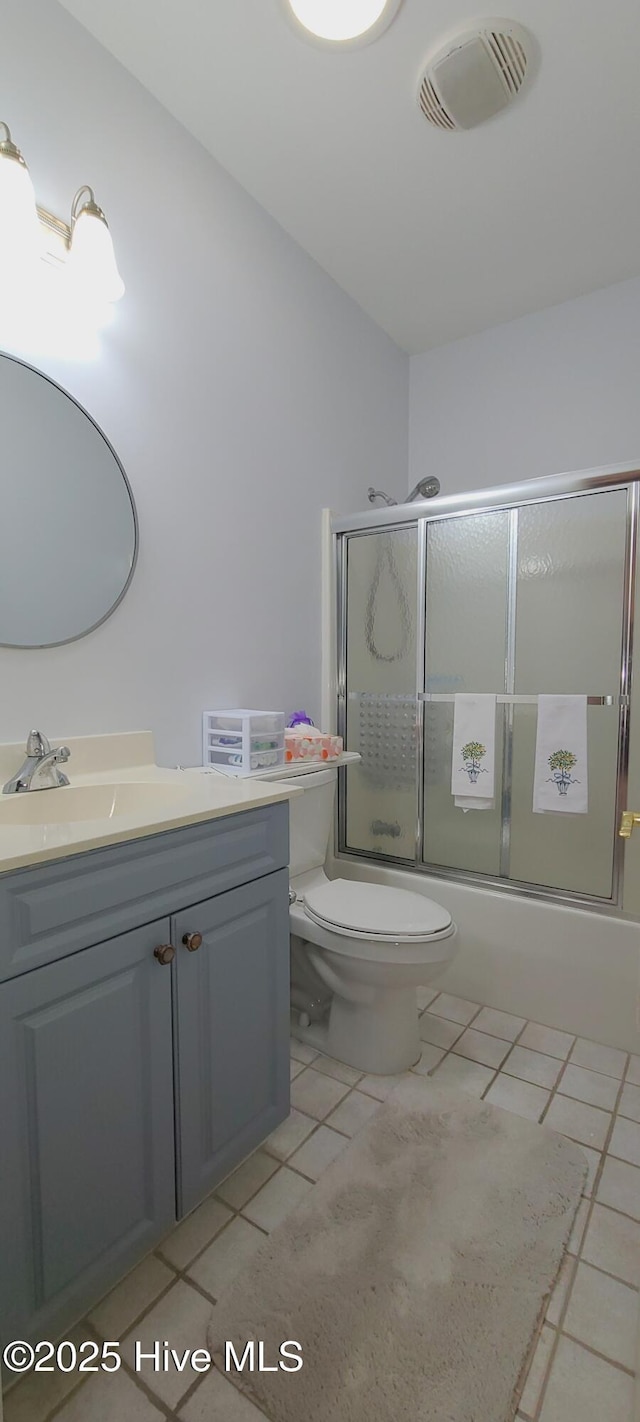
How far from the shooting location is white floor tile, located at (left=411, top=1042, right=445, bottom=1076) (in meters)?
1.67

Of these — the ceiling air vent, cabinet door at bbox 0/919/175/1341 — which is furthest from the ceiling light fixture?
cabinet door at bbox 0/919/175/1341

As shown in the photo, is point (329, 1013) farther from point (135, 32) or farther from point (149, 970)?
A: point (135, 32)

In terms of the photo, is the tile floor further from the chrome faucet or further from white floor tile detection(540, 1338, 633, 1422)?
the chrome faucet

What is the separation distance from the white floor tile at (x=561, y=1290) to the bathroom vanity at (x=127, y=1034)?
59 centimetres

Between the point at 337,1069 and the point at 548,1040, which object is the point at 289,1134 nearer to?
the point at 337,1069

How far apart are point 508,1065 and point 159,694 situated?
1.41 m

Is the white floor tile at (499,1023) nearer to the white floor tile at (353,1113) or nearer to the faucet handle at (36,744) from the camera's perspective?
the white floor tile at (353,1113)

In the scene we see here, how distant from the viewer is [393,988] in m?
1.60

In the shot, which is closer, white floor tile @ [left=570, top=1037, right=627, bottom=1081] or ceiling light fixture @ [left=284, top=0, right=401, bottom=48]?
ceiling light fixture @ [left=284, top=0, right=401, bottom=48]

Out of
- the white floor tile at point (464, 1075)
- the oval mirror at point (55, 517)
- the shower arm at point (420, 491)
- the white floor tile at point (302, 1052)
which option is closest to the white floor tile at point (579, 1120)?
the white floor tile at point (464, 1075)

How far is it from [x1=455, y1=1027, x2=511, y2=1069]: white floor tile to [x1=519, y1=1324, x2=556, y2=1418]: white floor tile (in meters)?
0.69

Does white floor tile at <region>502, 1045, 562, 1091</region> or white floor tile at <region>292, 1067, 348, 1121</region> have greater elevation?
white floor tile at <region>292, 1067, 348, 1121</region>

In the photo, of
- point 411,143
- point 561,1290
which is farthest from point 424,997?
point 411,143

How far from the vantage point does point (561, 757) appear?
1.89 metres
